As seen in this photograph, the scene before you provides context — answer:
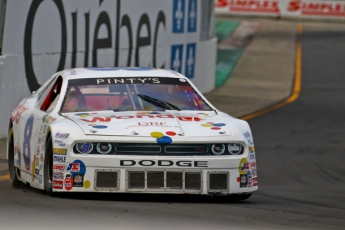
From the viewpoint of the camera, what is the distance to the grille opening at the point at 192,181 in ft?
28.0

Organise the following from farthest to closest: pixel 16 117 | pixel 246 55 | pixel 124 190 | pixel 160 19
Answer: pixel 246 55 < pixel 160 19 < pixel 16 117 < pixel 124 190

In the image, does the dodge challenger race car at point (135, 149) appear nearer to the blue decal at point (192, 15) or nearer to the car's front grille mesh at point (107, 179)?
the car's front grille mesh at point (107, 179)

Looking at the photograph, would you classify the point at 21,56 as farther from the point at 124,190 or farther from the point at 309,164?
the point at 124,190

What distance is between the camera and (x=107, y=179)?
333 inches

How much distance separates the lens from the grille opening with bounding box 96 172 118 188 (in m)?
8.45

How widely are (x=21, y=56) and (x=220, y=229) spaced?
8.59 metres

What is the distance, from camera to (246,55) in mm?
36188

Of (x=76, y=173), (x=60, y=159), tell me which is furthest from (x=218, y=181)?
(x=60, y=159)

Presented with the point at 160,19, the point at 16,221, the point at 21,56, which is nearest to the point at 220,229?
the point at 16,221

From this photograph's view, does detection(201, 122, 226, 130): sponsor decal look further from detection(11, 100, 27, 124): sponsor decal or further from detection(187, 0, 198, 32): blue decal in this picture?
detection(187, 0, 198, 32): blue decal

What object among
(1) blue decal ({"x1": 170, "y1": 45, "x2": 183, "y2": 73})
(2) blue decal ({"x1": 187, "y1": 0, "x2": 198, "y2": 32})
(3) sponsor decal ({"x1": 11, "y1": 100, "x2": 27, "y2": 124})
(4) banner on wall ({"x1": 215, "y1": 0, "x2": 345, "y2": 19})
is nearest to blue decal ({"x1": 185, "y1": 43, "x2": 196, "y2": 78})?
(2) blue decal ({"x1": 187, "y1": 0, "x2": 198, "y2": 32})

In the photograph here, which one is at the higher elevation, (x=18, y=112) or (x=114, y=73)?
(x=114, y=73)

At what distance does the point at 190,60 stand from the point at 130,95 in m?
13.8

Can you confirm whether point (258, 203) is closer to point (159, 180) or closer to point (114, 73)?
point (159, 180)
